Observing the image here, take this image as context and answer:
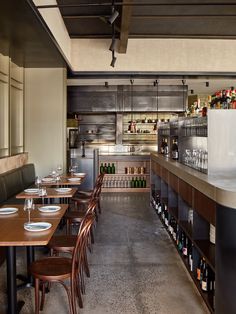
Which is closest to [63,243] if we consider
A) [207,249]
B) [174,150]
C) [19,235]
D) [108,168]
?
[19,235]

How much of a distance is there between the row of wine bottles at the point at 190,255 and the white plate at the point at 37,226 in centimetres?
169

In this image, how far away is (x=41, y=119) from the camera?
7.94 metres

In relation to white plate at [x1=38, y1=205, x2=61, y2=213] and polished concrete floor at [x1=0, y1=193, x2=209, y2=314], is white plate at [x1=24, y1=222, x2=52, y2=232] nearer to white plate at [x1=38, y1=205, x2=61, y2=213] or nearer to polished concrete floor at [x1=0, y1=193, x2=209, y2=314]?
white plate at [x1=38, y1=205, x2=61, y2=213]

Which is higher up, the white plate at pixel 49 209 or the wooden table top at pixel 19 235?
the white plate at pixel 49 209

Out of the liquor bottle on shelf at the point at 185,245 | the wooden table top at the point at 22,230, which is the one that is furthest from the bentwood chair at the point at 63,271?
the liquor bottle on shelf at the point at 185,245

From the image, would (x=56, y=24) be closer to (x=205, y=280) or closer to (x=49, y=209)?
(x=49, y=209)

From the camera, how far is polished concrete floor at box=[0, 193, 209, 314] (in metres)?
3.42

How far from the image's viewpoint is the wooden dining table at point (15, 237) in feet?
8.84

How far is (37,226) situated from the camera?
312 centimetres

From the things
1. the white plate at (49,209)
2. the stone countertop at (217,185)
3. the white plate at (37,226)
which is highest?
the stone countertop at (217,185)

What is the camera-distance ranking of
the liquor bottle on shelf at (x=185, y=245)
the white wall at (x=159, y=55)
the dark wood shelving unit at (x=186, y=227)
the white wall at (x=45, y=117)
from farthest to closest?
the white wall at (x=159, y=55)
the white wall at (x=45, y=117)
the liquor bottle on shelf at (x=185, y=245)
the dark wood shelving unit at (x=186, y=227)

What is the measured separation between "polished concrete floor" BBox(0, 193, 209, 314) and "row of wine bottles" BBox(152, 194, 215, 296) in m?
0.13

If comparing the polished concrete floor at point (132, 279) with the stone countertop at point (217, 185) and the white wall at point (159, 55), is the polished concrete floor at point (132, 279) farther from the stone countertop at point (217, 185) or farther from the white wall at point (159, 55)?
the white wall at point (159, 55)

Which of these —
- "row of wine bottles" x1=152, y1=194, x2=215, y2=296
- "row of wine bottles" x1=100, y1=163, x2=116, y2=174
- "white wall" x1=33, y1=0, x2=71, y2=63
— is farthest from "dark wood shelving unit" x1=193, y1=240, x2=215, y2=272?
"row of wine bottles" x1=100, y1=163, x2=116, y2=174
